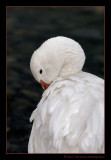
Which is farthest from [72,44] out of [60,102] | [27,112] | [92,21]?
[92,21]

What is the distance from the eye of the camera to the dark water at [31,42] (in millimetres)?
7504

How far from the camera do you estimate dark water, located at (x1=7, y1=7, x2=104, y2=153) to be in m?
7.50

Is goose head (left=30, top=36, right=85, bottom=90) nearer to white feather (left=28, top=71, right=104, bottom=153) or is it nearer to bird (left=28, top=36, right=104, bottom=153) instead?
bird (left=28, top=36, right=104, bottom=153)

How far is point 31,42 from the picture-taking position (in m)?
9.42

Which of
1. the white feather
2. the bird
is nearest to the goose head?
the bird

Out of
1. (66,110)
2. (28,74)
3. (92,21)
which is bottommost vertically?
(66,110)

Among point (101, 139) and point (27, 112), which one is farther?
point (27, 112)

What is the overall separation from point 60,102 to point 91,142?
492mm

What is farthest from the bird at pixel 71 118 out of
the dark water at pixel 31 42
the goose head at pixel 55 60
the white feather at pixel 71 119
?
the dark water at pixel 31 42

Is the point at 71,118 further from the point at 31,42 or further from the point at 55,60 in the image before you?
the point at 31,42

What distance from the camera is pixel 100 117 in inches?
166

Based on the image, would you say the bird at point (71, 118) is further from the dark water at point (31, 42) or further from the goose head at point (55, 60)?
the dark water at point (31, 42)

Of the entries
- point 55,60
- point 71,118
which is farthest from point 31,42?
point 71,118
